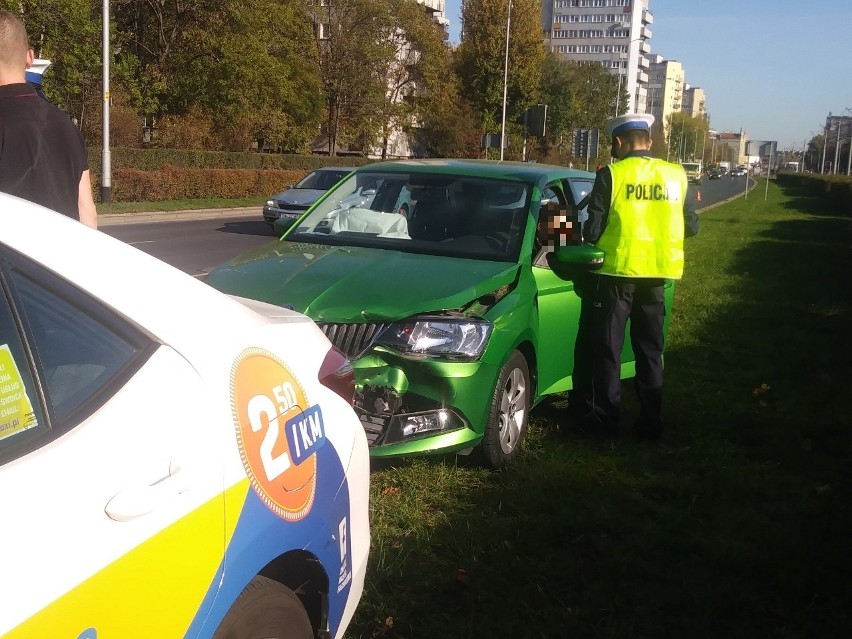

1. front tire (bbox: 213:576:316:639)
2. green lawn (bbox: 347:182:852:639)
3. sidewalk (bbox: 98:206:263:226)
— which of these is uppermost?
front tire (bbox: 213:576:316:639)

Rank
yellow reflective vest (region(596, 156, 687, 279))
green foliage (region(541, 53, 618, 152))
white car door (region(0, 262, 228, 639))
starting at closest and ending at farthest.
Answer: white car door (region(0, 262, 228, 639)) < yellow reflective vest (region(596, 156, 687, 279)) < green foliage (region(541, 53, 618, 152))

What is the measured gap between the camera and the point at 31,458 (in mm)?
1621

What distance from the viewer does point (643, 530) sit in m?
4.52

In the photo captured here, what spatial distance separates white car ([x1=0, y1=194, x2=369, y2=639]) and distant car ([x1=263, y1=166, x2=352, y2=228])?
707 inches

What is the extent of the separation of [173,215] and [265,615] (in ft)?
78.8

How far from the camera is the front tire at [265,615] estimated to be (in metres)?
2.00

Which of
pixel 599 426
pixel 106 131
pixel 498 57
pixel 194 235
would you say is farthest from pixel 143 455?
pixel 498 57

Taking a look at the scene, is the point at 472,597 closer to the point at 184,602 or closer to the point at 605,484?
the point at 605,484

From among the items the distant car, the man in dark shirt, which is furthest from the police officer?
the distant car

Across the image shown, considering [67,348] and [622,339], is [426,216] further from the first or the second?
[67,348]

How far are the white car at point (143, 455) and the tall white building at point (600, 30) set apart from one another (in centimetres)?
16853

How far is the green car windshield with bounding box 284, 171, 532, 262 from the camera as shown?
18.6 ft

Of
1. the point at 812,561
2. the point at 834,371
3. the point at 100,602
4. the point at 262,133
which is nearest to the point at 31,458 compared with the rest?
the point at 100,602

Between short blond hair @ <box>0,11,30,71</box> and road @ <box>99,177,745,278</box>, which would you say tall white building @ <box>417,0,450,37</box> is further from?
short blond hair @ <box>0,11,30,71</box>
